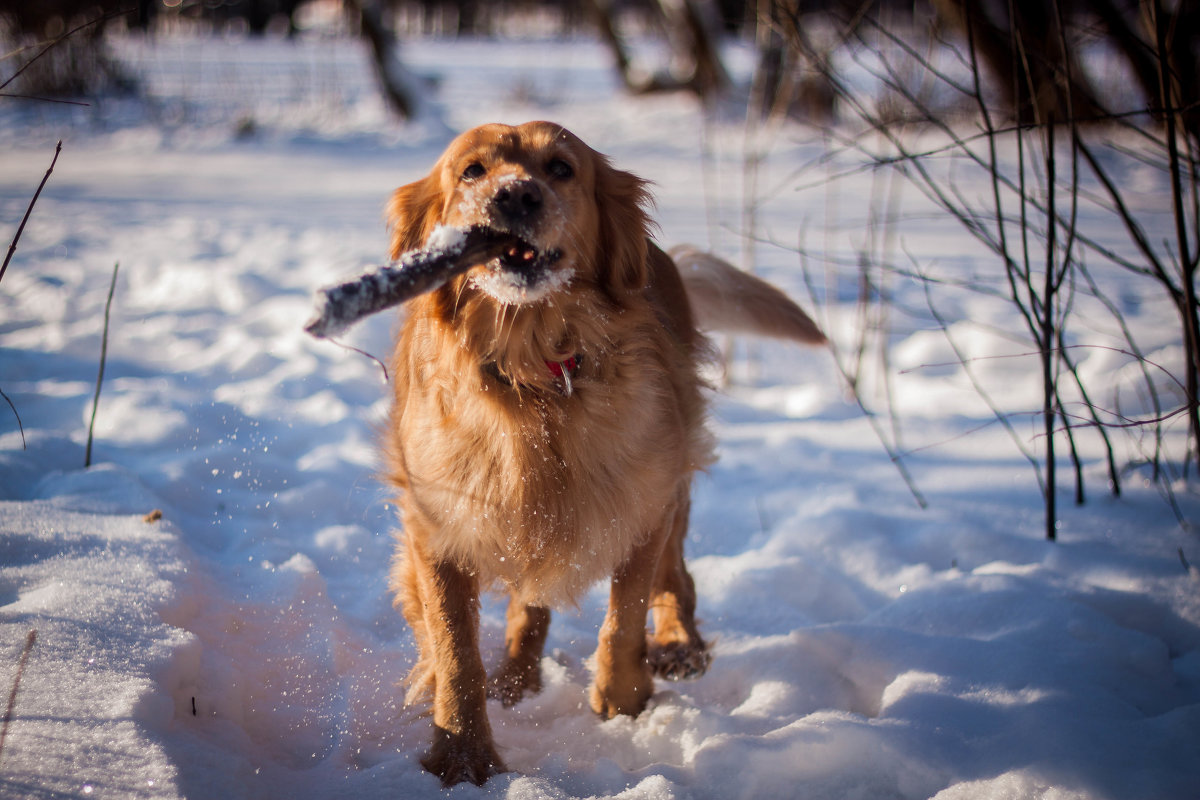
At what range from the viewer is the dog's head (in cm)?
155

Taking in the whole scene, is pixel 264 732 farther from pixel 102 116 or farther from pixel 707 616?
pixel 102 116

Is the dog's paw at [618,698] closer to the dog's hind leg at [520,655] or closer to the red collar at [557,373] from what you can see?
the dog's hind leg at [520,655]

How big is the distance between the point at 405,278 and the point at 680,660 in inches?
51.0

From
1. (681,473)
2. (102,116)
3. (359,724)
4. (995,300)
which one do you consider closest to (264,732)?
(359,724)

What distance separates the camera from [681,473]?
1.99 meters

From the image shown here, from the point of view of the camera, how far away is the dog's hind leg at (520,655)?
205cm

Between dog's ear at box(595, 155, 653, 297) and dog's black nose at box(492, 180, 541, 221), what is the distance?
1.02 feet

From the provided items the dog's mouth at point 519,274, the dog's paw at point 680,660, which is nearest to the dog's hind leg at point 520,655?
the dog's paw at point 680,660

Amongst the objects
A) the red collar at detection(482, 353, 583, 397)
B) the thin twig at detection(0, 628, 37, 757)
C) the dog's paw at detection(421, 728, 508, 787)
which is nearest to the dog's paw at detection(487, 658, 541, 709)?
the dog's paw at detection(421, 728, 508, 787)

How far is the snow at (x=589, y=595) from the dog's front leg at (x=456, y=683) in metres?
0.07

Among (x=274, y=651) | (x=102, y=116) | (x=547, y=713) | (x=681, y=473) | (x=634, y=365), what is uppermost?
(x=102, y=116)

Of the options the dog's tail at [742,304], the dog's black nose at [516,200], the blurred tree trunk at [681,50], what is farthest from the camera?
the blurred tree trunk at [681,50]

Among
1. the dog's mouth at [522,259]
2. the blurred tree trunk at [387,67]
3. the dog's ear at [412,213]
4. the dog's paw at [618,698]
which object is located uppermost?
the blurred tree trunk at [387,67]

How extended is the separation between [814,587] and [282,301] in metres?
3.14
